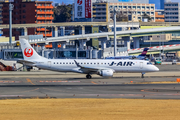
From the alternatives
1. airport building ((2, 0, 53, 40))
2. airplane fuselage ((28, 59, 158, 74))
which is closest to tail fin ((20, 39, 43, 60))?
airplane fuselage ((28, 59, 158, 74))

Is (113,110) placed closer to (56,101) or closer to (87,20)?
(56,101)

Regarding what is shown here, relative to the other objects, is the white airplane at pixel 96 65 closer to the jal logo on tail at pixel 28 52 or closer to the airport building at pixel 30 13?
the jal logo on tail at pixel 28 52

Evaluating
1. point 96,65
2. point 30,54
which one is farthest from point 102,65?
point 30,54

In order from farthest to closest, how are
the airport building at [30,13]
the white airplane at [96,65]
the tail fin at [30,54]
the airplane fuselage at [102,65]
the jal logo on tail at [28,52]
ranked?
the airport building at [30,13] < the jal logo on tail at [28,52] < the tail fin at [30,54] < the airplane fuselage at [102,65] < the white airplane at [96,65]

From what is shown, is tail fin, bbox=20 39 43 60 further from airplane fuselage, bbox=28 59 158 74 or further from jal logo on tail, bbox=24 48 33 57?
airplane fuselage, bbox=28 59 158 74

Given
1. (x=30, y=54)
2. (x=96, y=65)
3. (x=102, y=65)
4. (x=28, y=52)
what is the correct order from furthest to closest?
(x=28, y=52) < (x=30, y=54) < (x=96, y=65) < (x=102, y=65)

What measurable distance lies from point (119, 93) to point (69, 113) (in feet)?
40.6

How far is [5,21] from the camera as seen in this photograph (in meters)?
190

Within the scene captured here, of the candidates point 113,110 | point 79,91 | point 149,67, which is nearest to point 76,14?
point 149,67

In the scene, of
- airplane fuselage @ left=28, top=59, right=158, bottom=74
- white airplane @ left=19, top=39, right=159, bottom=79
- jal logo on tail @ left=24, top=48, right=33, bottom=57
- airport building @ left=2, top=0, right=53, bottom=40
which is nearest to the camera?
→ white airplane @ left=19, top=39, right=159, bottom=79

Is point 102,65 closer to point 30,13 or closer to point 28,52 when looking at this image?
point 28,52

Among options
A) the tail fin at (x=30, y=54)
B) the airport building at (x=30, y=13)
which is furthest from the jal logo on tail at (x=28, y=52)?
the airport building at (x=30, y=13)

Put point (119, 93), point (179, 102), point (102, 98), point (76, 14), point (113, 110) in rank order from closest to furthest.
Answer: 1. point (113, 110)
2. point (179, 102)
3. point (102, 98)
4. point (119, 93)
5. point (76, 14)

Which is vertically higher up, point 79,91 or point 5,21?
point 5,21
